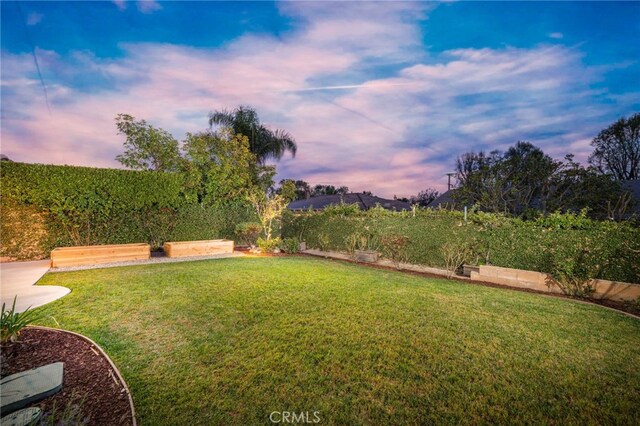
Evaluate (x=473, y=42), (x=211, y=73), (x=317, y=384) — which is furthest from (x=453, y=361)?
(x=211, y=73)

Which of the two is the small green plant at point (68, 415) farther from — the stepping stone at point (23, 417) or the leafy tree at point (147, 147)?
the leafy tree at point (147, 147)

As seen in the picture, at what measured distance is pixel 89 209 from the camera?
9664 mm

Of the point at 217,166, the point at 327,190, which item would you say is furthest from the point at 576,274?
the point at 327,190

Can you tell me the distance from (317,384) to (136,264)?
8.52m

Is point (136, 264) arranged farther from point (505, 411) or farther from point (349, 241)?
point (505, 411)

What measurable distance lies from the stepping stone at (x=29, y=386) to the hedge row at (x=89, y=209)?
9.31m

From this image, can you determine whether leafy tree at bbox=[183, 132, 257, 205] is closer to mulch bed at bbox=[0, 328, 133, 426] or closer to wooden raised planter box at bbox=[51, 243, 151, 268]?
wooden raised planter box at bbox=[51, 243, 151, 268]

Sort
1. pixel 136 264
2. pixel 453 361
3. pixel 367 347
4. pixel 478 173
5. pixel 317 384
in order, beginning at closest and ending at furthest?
pixel 317 384 → pixel 453 361 → pixel 367 347 → pixel 136 264 → pixel 478 173

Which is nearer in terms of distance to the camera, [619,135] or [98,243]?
[98,243]

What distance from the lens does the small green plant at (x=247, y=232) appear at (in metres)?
12.8

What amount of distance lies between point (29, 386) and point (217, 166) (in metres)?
11.8

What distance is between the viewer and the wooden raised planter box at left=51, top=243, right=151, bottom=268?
7852mm

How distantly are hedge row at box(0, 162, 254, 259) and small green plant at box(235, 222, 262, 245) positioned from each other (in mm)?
1556

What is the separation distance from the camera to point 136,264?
337 inches
